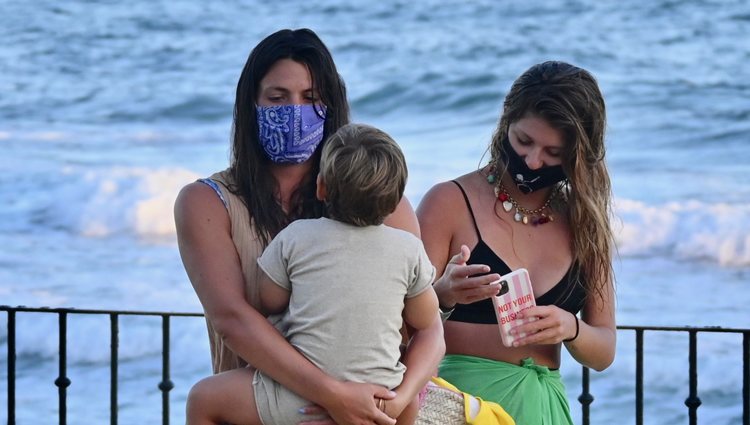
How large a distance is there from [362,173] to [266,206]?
36cm

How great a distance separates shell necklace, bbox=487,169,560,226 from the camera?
3219 millimetres

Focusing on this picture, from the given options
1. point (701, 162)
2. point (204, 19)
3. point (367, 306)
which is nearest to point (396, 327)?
point (367, 306)

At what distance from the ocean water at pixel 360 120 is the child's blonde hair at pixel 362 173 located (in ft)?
13.4

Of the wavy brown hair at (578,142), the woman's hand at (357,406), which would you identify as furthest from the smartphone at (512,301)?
the woman's hand at (357,406)

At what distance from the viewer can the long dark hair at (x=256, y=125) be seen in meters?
2.80

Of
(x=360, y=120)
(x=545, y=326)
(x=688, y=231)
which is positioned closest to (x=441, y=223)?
(x=545, y=326)

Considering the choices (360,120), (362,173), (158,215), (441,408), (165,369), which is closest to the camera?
(362,173)

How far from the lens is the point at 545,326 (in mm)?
2982

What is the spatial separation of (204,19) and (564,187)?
14385mm

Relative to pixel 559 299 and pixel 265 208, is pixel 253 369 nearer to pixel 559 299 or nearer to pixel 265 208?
pixel 265 208

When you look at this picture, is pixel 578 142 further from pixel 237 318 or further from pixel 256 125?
pixel 237 318

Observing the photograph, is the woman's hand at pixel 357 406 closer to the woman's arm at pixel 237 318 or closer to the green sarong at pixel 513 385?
the woman's arm at pixel 237 318

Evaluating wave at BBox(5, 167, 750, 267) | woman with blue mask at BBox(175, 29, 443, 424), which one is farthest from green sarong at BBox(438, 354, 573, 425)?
wave at BBox(5, 167, 750, 267)

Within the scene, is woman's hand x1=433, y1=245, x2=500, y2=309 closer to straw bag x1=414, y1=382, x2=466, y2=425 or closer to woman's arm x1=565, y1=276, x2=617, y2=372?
straw bag x1=414, y1=382, x2=466, y2=425
